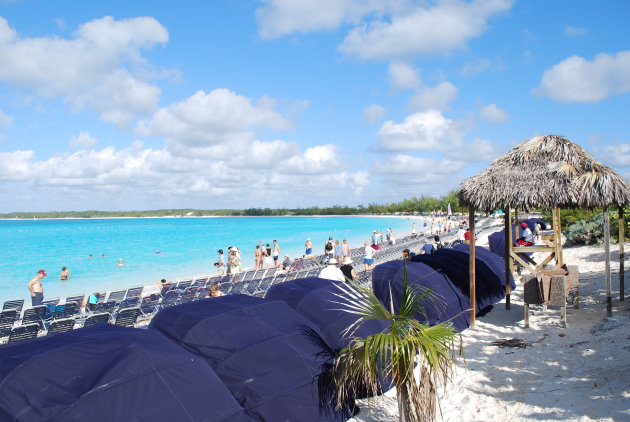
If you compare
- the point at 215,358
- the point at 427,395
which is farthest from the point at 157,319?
the point at 427,395

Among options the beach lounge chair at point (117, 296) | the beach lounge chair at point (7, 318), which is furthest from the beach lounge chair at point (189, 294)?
the beach lounge chair at point (7, 318)

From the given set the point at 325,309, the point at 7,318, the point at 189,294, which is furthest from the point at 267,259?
the point at 325,309

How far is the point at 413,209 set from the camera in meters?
129

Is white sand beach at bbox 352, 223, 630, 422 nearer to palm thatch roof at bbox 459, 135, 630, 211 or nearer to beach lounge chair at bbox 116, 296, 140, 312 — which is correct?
palm thatch roof at bbox 459, 135, 630, 211

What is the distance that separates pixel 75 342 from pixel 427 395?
290cm

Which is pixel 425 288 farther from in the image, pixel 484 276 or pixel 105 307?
pixel 105 307

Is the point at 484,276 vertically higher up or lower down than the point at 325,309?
lower down

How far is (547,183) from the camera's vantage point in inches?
313

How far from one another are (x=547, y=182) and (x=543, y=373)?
11.5 feet

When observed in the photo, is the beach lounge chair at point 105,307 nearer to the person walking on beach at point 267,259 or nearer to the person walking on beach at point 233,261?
the person walking on beach at point 233,261

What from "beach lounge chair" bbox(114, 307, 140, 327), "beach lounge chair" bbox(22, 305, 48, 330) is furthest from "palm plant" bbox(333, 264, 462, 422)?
"beach lounge chair" bbox(22, 305, 48, 330)

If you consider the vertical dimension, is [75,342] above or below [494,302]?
above

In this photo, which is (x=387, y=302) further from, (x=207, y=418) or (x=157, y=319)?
(x=207, y=418)

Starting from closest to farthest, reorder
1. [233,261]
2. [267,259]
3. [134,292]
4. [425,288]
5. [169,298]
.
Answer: [425,288]
[169,298]
[134,292]
[233,261]
[267,259]
